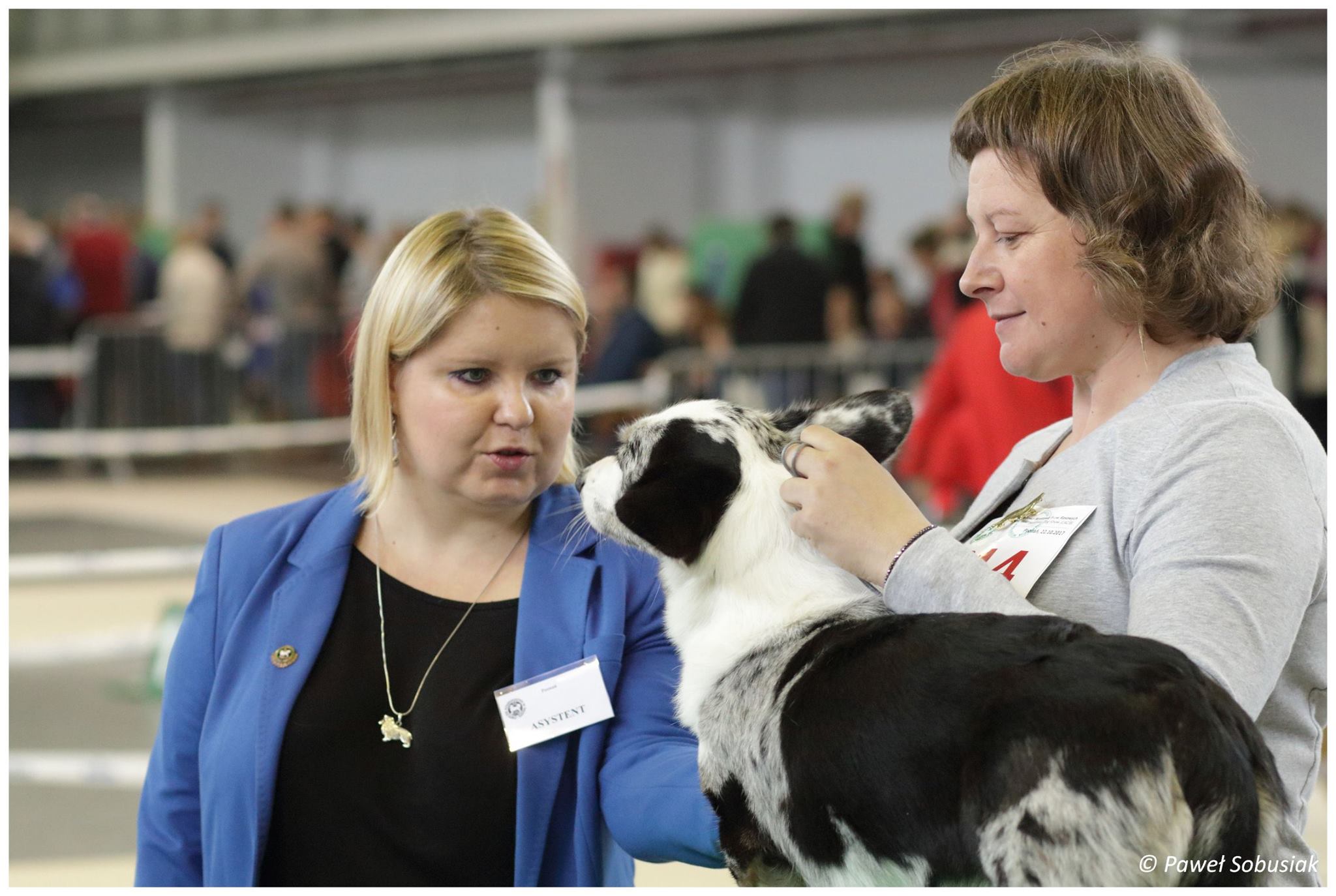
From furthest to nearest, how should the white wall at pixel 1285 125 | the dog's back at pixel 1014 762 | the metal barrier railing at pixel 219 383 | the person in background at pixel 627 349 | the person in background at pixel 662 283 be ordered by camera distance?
1. the white wall at pixel 1285 125
2. the person in background at pixel 662 283
3. the metal barrier railing at pixel 219 383
4. the person in background at pixel 627 349
5. the dog's back at pixel 1014 762

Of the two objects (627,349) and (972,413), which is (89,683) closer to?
(972,413)

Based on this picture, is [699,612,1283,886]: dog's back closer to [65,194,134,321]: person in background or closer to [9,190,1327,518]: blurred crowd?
[9,190,1327,518]: blurred crowd

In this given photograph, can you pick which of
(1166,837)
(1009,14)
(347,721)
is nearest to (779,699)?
(1166,837)

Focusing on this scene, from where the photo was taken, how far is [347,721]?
6.81 ft

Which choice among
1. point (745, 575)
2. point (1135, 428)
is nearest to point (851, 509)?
point (745, 575)

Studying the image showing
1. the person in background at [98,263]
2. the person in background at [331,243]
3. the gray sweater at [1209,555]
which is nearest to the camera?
the gray sweater at [1209,555]

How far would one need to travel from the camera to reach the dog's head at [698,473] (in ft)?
5.70

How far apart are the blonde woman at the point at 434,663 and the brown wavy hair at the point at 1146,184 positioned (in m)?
0.79

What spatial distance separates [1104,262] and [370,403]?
3.75 feet

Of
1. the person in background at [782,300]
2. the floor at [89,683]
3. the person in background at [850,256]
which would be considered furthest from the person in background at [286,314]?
the person in background at [850,256]

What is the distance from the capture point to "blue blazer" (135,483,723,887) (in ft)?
6.57

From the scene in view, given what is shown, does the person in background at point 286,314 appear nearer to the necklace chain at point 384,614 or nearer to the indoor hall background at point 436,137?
the indoor hall background at point 436,137

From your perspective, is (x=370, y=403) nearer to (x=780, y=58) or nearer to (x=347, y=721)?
(x=347, y=721)

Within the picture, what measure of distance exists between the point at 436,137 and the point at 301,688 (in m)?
20.4
